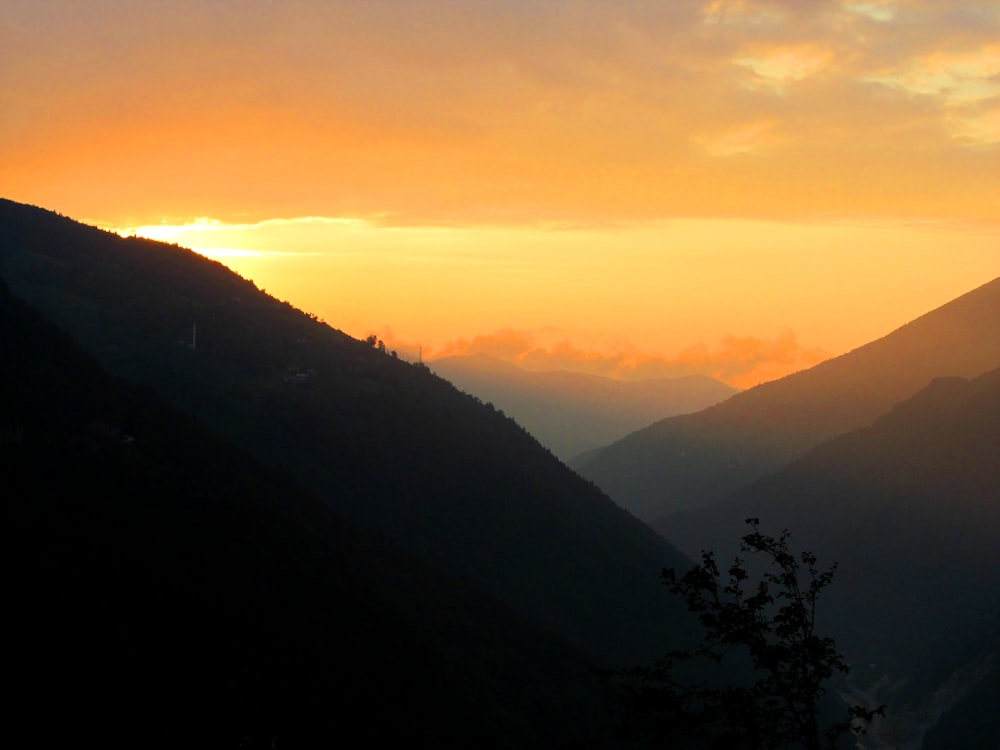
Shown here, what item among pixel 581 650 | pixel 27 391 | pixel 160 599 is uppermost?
pixel 27 391

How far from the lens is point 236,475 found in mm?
142500

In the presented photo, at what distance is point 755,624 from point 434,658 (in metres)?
106

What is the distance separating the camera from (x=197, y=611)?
333 feet

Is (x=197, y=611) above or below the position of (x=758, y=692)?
below

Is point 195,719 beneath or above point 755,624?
beneath

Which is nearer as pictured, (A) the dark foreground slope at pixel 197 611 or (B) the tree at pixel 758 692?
(B) the tree at pixel 758 692

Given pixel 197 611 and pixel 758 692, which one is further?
pixel 197 611

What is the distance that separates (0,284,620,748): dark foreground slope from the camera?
8650 cm

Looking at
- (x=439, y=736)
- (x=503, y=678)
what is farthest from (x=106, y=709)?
(x=503, y=678)

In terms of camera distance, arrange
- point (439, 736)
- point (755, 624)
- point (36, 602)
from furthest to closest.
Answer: point (439, 736) → point (36, 602) → point (755, 624)

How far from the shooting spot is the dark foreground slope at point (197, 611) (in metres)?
86.5

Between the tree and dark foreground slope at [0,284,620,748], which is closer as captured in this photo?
the tree

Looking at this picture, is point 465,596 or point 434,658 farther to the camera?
point 465,596

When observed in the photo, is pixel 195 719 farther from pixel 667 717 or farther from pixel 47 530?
pixel 667 717
